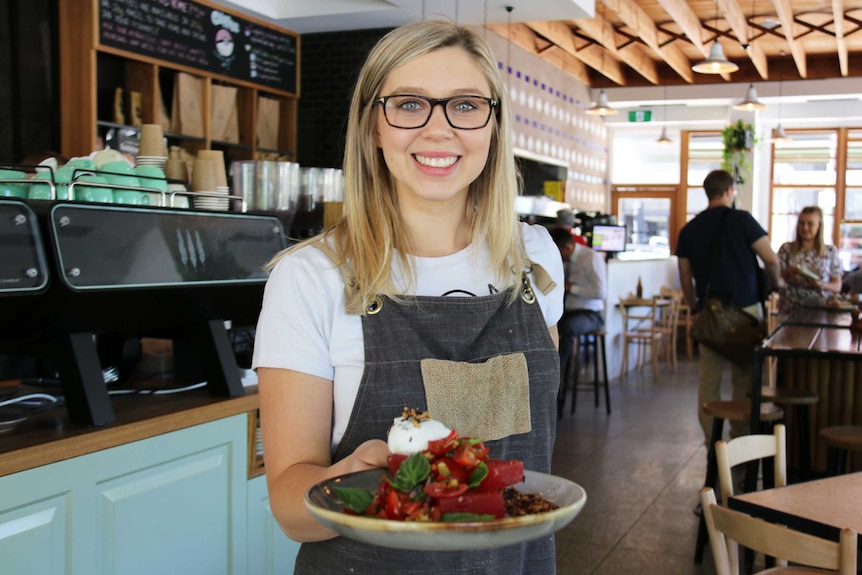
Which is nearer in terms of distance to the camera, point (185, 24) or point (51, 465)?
point (51, 465)

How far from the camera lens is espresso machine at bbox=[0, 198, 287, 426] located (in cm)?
172

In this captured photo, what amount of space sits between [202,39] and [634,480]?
4.24 metres

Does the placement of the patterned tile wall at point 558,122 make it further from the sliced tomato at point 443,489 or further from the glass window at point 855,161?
the sliced tomato at point 443,489

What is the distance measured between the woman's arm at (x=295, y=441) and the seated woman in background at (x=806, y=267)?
5.92 m

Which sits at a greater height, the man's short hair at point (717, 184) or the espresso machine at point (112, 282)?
the man's short hair at point (717, 184)

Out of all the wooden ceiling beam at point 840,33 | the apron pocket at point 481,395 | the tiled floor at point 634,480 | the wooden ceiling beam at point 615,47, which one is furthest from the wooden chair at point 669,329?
the apron pocket at point 481,395

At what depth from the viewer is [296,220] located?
10.6 feet

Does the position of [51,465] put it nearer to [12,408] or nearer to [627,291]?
[12,408]

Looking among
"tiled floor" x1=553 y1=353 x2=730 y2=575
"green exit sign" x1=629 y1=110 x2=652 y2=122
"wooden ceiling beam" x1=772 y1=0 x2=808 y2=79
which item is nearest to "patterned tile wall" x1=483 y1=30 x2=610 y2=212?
"green exit sign" x1=629 y1=110 x2=652 y2=122

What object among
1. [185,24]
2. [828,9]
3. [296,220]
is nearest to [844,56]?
[828,9]

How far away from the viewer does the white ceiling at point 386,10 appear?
6754mm

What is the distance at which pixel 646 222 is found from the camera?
1462 centimetres

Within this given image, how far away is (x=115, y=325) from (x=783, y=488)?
181 cm

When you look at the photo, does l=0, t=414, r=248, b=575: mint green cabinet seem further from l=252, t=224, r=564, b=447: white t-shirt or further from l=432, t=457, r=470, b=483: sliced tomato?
l=432, t=457, r=470, b=483: sliced tomato
